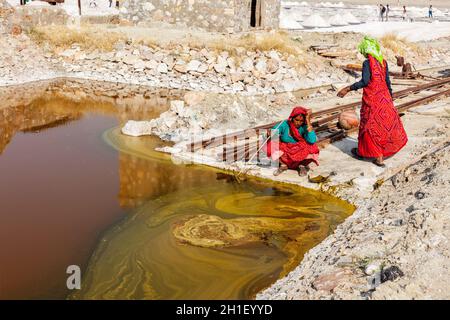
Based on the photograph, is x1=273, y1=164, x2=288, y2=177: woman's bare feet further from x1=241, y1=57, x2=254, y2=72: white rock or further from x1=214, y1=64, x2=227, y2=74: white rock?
x1=241, y1=57, x2=254, y2=72: white rock

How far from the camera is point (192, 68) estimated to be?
55.7 feet

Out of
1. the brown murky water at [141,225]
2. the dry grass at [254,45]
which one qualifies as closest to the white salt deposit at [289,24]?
the dry grass at [254,45]

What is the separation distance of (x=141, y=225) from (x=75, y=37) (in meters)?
14.9

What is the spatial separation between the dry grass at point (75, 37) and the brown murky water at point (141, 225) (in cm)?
1010

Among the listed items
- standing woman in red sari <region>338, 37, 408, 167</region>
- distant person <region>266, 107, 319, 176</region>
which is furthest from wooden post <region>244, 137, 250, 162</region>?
standing woman in red sari <region>338, 37, 408, 167</region>

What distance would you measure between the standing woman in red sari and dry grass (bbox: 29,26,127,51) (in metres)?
13.1

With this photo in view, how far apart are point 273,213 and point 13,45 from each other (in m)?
14.8

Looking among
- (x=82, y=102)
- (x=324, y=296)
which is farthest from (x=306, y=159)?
(x=82, y=102)

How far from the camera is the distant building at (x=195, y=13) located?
1927 centimetres

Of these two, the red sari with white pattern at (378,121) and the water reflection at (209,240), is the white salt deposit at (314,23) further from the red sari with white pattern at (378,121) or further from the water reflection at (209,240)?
the water reflection at (209,240)

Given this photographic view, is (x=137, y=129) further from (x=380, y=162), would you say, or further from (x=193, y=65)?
(x=193, y=65)

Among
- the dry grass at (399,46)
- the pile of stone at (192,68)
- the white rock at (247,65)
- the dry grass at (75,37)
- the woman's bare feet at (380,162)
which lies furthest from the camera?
the dry grass at (399,46)

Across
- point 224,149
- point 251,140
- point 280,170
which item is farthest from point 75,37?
point 280,170

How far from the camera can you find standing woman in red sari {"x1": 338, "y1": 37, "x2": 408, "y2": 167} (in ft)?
23.3
